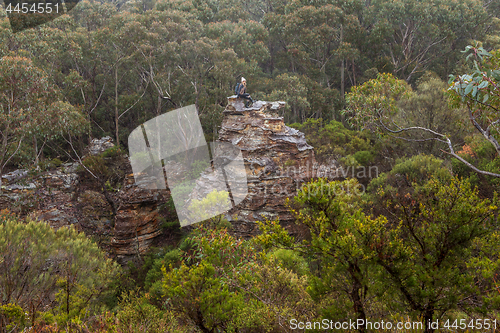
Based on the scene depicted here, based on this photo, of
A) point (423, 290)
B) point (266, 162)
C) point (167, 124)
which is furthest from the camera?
point (167, 124)

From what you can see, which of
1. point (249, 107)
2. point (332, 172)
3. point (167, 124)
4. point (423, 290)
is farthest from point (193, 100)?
point (423, 290)

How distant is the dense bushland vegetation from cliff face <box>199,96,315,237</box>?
4.39ft

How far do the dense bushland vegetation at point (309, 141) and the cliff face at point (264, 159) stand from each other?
134 centimetres

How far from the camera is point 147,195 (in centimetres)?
1581

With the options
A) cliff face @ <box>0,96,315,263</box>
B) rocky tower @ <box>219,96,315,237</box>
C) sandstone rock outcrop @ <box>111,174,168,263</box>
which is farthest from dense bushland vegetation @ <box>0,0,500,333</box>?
rocky tower @ <box>219,96,315,237</box>

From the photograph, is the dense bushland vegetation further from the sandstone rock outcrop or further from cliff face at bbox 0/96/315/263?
cliff face at bbox 0/96/315/263

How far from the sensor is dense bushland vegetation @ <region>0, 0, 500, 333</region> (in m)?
4.84

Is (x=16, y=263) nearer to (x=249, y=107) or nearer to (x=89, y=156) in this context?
(x=249, y=107)

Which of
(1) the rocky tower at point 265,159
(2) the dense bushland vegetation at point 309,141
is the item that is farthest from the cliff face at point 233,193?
(2) the dense bushland vegetation at point 309,141

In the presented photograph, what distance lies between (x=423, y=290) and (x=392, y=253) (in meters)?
0.68

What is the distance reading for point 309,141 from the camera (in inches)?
744

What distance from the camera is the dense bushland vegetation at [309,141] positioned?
191 inches

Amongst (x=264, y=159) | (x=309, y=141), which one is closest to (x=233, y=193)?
(x=264, y=159)

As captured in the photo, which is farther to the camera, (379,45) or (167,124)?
(379,45)
